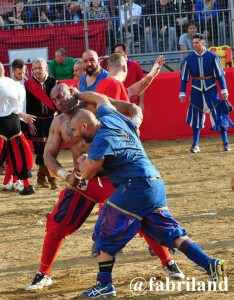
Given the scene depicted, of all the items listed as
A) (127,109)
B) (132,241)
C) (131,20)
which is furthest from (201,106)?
(127,109)

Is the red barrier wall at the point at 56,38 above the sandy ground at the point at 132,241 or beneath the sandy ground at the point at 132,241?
above

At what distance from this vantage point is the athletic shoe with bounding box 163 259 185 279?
7012 mm

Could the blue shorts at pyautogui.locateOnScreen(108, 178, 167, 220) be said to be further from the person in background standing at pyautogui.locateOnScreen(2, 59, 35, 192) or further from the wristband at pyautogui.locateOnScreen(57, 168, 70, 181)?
the person in background standing at pyautogui.locateOnScreen(2, 59, 35, 192)

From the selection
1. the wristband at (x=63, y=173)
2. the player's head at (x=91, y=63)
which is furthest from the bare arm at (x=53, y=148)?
the player's head at (x=91, y=63)

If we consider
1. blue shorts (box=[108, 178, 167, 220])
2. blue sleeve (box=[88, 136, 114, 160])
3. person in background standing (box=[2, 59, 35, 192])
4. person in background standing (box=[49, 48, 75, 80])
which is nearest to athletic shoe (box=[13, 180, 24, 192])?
person in background standing (box=[2, 59, 35, 192])

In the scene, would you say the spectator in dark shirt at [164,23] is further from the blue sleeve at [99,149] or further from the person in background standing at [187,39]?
the blue sleeve at [99,149]

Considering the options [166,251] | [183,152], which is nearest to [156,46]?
[183,152]

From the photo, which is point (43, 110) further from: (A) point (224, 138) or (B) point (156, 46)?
(B) point (156, 46)

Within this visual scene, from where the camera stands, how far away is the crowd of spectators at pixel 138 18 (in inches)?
718

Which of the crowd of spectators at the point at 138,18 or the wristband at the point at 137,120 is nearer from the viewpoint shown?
the wristband at the point at 137,120

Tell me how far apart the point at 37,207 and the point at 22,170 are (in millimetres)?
1066

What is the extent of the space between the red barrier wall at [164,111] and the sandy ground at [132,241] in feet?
9.74

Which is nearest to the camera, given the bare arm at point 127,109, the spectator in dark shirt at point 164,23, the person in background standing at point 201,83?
the bare arm at point 127,109

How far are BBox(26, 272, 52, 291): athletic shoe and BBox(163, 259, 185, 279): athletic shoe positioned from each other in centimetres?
102
